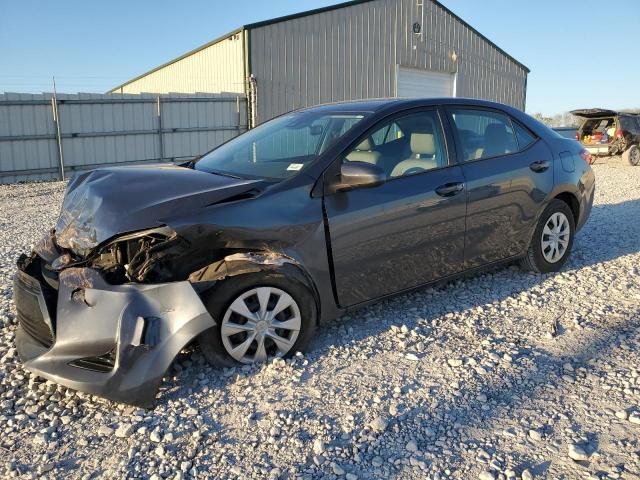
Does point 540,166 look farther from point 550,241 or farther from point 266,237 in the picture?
point 266,237

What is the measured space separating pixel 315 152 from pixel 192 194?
0.97m

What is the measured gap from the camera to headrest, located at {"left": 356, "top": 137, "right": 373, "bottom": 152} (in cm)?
385

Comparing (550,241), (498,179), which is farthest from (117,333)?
(550,241)

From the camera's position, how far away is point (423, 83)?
70.1 feet

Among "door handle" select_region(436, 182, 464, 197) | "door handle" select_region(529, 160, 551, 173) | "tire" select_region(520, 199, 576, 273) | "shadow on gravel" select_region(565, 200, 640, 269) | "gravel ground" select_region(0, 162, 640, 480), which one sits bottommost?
"gravel ground" select_region(0, 162, 640, 480)

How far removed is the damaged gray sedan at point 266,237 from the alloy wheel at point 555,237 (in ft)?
1.13

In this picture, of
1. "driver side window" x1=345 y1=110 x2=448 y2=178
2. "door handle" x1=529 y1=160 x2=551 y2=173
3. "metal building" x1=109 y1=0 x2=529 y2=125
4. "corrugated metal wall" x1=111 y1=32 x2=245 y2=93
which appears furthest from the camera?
"metal building" x1=109 y1=0 x2=529 y2=125

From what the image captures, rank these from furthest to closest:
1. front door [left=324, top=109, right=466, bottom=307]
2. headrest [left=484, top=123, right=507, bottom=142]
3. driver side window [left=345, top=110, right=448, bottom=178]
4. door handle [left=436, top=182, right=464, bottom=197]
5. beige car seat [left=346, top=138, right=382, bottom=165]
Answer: headrest [left=484, top=123, right=507, bottom=142] → door handle [left=436, top=182, right=464, bottom=197] → driver side window [left=345, top=110, right=448, bottom=178] → beige car seat [left=346, top=138, right=382, bottom=165] → front door [left=324, top=109, right=466, bottom=307]

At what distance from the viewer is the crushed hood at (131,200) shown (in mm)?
3127

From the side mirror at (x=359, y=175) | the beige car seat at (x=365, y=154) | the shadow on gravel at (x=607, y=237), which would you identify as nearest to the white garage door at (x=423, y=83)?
the shadow on gravel at (x=607, y=237)

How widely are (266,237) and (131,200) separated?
31.7 inches

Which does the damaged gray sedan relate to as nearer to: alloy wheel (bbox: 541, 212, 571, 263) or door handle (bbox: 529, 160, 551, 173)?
door handle (bbox: 529, 160, 551, 173)

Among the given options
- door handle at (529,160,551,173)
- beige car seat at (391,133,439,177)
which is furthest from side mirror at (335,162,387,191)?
door handle at (529,160,551,173)

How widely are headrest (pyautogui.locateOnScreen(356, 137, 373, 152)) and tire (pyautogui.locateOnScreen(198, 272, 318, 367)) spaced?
1.07 metres
